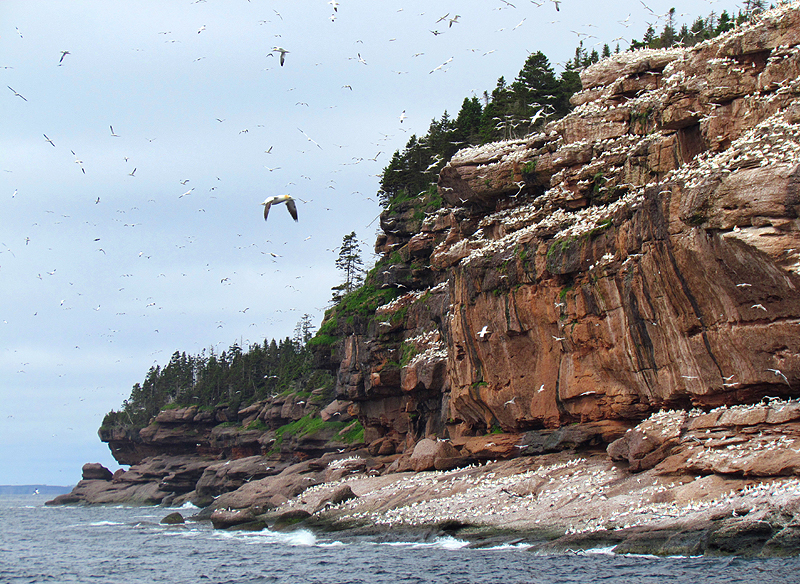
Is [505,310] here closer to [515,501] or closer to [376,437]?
[515,501]

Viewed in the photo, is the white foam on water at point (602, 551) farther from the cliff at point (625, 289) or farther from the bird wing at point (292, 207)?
the bird wing at point (292, 207)

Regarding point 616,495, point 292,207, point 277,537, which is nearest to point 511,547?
point 616,495

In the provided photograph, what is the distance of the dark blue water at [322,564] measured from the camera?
20422mm

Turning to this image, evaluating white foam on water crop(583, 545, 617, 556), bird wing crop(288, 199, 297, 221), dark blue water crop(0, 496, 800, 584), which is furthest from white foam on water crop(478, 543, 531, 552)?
bird wing crop(288, 199, 297, 221)

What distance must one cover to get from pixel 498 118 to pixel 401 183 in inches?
656

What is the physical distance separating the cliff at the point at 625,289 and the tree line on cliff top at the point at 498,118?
10750mm

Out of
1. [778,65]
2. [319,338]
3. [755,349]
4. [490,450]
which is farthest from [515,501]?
[319,338]

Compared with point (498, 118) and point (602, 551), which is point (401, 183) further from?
point (602, 551)

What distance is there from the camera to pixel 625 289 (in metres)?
33.6

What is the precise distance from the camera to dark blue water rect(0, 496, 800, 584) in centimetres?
2042

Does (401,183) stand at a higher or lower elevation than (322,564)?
higher

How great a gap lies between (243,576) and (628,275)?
2110 centimetres

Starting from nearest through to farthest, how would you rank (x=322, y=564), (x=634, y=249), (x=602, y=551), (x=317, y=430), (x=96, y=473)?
1. (x=602, y=551)
2. (x=322, y=564)
3. (x=634, y=249)
4. (x=317, y=430)
5. (x=96, y=473)

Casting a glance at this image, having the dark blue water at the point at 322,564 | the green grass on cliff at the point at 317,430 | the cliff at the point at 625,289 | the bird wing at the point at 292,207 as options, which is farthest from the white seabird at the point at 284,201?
the green grass on cliff at the point at 317,430
